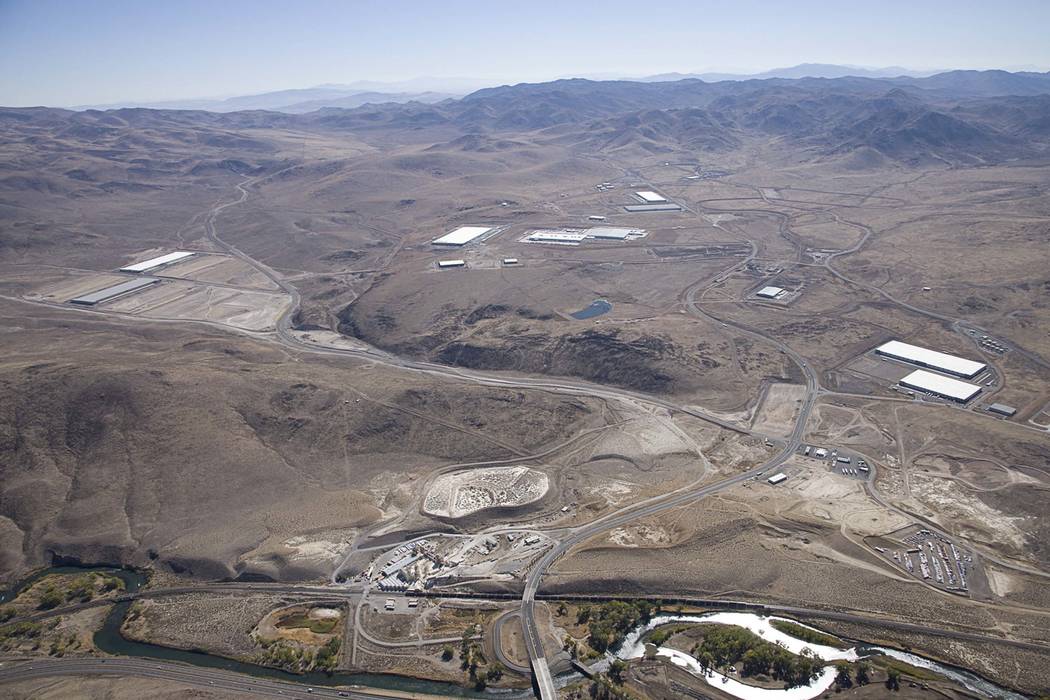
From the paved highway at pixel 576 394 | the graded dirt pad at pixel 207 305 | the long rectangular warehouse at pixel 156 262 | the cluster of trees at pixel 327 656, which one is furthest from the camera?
the long rectangular warehouse at pixel 156 262

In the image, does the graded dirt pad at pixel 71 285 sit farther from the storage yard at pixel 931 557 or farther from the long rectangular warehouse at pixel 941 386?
the long rectangular warehouse at pixel 941 386

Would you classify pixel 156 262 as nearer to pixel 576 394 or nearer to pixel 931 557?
pixel 576 394

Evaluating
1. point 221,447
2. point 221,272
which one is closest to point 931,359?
point 221,447

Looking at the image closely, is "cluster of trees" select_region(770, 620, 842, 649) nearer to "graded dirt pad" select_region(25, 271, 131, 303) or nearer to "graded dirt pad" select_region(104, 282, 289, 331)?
"graded dirt pad" select_region(104, 282, 289, 331)

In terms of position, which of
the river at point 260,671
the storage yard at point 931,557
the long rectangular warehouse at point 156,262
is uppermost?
the long rectangular warehouse at point 156,262

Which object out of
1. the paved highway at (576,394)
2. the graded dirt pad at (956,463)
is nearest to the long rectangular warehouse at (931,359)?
the graded dirt pad at (956,463)

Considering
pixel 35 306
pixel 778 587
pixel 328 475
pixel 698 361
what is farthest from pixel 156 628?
pixel 35 306
